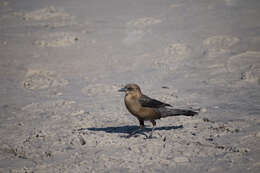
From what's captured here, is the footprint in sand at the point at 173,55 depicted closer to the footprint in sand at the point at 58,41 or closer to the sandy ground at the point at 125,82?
the sandy ground at the point at 125,82

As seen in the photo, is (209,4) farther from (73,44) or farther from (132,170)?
(132,170)

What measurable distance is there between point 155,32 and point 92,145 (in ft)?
29.6

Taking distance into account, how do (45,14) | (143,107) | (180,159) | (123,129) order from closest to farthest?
(180,159)
(143,107)
(123,129)
(45,14)

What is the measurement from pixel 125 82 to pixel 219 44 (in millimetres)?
4047

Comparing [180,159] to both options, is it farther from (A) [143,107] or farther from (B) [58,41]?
(B) [58,41]

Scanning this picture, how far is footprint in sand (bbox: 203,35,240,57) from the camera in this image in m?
12.8

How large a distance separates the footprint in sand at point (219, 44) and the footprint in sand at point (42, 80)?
488 cm

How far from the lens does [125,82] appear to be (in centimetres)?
1130

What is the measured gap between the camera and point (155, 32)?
15.4m

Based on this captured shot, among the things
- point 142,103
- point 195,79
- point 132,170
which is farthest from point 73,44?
point 132,170

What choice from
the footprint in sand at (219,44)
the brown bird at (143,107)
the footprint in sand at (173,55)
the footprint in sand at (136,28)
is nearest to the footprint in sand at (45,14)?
the footprint in sand at (136,28)

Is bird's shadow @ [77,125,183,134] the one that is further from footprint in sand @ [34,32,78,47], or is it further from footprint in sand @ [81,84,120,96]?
footprint in sand @ [34,32,78,47]

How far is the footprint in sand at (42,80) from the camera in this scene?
11.3 meters

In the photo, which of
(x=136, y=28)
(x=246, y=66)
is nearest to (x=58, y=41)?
(x=136, y=28)
